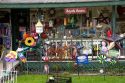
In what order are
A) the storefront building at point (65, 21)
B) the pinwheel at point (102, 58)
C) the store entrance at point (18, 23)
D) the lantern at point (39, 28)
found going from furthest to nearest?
the store entrance at point (18, 23)
the lantern at point (39, 28)
the storefront building at point (65, 21)
the pinwheel at point (102, 58)

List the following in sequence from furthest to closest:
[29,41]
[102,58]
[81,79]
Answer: [29,41] → [102,58] → [81,79]

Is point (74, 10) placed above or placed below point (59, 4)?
below

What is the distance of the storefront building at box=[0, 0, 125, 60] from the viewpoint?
24.5 m

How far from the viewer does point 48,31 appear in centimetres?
2569

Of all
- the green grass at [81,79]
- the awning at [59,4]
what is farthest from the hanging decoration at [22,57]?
the awning at [59,4]

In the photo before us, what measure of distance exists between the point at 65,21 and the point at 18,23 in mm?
2514

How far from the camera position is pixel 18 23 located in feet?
87.6

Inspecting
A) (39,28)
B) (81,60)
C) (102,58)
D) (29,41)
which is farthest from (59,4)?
(102,58)

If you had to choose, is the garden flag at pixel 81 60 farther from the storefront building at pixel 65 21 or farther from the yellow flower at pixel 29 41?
the yellow flower at pixel 29 41

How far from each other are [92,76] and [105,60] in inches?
34.4

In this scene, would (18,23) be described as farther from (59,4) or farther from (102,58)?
(102,58)

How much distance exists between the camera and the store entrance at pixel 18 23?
26.6 metres

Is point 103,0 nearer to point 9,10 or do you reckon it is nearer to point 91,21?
point 91,21

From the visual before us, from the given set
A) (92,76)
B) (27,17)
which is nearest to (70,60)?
(92,76)
